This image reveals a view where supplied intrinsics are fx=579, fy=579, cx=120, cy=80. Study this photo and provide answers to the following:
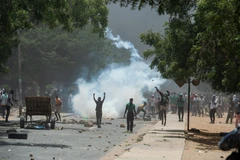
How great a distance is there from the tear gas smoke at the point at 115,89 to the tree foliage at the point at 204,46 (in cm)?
1989

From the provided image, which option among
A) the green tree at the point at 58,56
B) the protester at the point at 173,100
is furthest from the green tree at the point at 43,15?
the green tree at the point at 58,56

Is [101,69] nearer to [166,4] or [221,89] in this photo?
[221,89]

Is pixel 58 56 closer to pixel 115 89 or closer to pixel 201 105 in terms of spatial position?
pixel 115 89

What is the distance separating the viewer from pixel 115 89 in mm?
57719

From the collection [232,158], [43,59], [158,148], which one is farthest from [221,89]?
[43,59]

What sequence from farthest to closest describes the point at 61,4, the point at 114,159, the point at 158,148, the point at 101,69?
the point at 101,69 → the point at 61,4 → the point at 158,148 → the point at 114,159

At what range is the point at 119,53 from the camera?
308 feet

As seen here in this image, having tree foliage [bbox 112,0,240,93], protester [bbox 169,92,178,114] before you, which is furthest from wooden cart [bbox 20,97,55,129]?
protester [bbox 169,92,178,114]

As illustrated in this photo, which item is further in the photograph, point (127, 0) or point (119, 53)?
point (119, 53)

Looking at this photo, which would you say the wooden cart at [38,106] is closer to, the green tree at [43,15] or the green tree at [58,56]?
the green tree at [43,15]

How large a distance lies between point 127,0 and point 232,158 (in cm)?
345

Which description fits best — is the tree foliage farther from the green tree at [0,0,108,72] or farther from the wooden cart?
the wooden cart

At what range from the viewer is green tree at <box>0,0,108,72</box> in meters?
19.3

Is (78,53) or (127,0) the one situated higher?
(78,53)
